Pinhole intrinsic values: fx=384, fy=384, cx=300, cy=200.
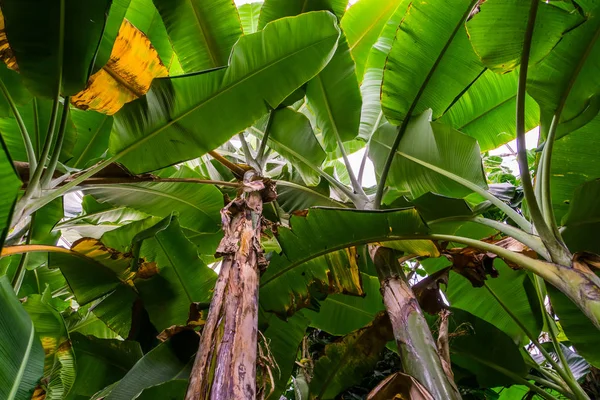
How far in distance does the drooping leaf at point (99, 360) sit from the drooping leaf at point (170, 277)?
0.11m

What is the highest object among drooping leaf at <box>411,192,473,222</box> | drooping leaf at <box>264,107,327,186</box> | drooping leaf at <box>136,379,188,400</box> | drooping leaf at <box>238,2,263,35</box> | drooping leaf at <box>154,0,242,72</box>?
drooping leaf at <box>238,2,263,35</box>

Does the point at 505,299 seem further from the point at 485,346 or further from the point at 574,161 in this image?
the point at 574,161

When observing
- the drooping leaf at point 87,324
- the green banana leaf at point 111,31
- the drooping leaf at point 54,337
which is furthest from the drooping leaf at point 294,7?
the drooping leaf at point 87,324

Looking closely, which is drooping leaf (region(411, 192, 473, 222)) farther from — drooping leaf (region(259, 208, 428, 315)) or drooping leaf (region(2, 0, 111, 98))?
drooping leaf (region(2, 0, 111, 98))

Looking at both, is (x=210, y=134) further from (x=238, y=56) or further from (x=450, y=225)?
(x=450, y=225)

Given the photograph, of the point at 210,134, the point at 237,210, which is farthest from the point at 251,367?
the point at 210,134

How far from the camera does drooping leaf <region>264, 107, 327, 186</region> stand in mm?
1370

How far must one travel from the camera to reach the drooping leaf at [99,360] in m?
1.16

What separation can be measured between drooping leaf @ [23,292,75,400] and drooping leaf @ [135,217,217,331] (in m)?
0.22

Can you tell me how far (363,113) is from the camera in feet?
5.47

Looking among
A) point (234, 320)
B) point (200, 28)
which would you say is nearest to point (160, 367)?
point (234, 320)

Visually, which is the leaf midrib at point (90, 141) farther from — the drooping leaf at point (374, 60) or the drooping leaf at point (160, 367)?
the drooping leaf at point (374, 60)

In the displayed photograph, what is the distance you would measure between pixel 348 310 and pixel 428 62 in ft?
2.89

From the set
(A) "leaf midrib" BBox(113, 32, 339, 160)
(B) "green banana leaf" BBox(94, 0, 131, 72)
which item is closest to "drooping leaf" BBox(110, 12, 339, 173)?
(A) "leaf midrib" BBox(113, 32, 339, 160)
